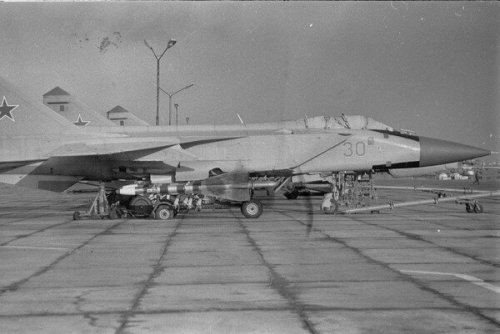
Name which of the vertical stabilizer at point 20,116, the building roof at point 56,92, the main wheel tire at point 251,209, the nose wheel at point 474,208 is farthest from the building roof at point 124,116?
the nose wheel at point 474,208

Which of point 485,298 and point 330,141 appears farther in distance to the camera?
point 330,141

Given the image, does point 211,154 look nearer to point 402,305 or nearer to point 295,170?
point 295,170

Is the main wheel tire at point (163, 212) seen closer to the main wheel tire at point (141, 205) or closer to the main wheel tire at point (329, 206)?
the main wheel tire at point (141, 205)

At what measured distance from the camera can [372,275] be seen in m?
7.72

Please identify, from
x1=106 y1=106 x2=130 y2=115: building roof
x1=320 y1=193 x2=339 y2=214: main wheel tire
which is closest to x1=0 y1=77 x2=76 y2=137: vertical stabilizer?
x1=320 y1=193 x2=339 y2=214: main wheel tire

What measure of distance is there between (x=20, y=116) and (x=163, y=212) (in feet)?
17.7

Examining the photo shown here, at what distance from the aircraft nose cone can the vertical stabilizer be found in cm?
1170

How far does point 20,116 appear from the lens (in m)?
17.5

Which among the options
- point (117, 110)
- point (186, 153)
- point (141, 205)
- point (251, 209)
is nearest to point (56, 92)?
point (117, 110)

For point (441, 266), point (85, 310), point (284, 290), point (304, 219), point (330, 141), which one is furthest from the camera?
point (330, 141)

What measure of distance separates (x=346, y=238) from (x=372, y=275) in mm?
4085

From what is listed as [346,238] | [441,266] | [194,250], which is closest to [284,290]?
[441,266]

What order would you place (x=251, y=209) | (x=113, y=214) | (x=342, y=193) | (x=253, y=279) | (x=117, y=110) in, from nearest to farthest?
A: (x=253, y=279), (x=251, y=209), (x=113, y=214), (x=342, y=193), (x=117, y=110)

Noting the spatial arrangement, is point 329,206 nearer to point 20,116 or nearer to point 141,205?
point 141,205
